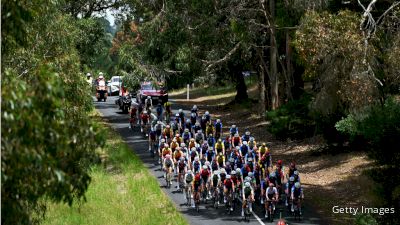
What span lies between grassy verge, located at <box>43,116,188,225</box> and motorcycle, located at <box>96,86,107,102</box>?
23.2m

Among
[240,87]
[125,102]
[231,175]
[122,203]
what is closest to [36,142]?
[231,175]

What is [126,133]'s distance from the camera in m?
37.9

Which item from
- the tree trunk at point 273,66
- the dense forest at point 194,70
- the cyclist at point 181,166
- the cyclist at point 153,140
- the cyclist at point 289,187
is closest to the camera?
the dense forest at point 194,70

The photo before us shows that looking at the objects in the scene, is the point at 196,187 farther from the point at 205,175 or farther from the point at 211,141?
the point at 211,141

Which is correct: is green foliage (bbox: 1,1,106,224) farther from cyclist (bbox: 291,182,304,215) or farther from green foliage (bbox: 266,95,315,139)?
green foliage (bbox: 266,95,315,139)

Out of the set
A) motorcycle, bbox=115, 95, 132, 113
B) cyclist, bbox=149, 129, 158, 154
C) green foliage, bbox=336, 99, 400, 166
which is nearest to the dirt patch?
green foliage, bbox=336, 99, 400, 166

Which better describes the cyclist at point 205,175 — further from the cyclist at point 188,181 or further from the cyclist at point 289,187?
the cyclist at point 289,187

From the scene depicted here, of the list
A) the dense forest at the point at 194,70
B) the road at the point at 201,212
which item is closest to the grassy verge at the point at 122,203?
the road at the point at 201,212

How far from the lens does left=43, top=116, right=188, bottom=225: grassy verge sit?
21.9 metres

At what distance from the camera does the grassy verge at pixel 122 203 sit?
71.9ft

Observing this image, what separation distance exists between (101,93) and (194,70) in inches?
473

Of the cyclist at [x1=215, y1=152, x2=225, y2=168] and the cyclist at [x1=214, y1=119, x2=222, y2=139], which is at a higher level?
the cyclist at [x1=214, y1=119, x2=222, y2=139]

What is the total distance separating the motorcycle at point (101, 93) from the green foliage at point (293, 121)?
2134cm

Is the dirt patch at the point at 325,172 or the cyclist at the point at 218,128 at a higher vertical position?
the cyclist at the point at 218,128
